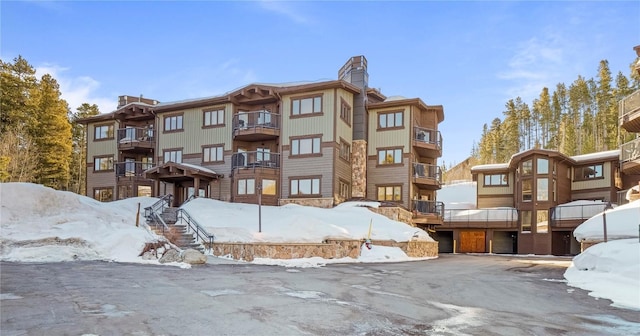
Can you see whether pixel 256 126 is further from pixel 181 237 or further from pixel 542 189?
pixel 542 189

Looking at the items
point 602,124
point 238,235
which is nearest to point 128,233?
point 238,235

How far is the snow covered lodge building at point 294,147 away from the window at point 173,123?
0.25 ft

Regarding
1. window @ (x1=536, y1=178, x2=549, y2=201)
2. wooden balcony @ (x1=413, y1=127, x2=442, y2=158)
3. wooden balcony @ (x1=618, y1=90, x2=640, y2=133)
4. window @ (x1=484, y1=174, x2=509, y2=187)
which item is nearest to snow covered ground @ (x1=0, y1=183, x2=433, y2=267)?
wooden balcony @ (x1=413, y1=127, x2=442, y2=158)

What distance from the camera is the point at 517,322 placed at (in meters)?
7.84

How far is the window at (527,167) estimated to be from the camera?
3684 cm

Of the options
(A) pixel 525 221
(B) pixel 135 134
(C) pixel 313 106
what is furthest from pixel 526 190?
(B) pixel 135 134

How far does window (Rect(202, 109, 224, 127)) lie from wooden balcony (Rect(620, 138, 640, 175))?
24.8 meters

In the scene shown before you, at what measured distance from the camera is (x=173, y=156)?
109 feet

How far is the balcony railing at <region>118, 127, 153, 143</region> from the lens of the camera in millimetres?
34781

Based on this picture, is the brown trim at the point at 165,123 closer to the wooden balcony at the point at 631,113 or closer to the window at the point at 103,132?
the window at the point at 103,132

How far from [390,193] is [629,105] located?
1470 centimetres

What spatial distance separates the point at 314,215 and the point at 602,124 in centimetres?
5426

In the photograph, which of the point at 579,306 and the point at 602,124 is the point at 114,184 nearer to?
the point at 579,306

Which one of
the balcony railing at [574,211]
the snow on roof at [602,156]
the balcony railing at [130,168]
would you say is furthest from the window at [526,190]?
the balcony railing at [130,168]
